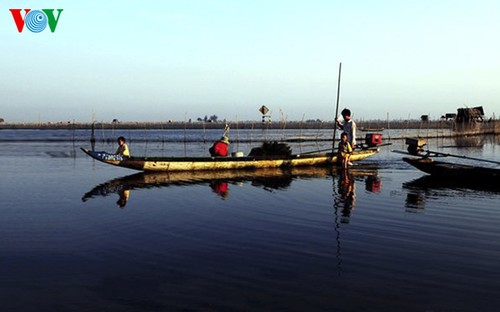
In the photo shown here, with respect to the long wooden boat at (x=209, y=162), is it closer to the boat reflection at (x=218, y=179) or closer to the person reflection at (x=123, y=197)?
the boat reflection at (x=218, y=179)

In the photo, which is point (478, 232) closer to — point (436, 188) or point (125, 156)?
point (436, 188)

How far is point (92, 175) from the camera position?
1839cm

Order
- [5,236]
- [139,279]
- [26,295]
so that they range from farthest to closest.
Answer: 1. [5,236]
2. [139,279]
3. [26,295]

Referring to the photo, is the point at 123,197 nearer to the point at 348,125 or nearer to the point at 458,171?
the point at 348,125

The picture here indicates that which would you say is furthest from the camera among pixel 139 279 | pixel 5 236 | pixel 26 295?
pixel 5 236

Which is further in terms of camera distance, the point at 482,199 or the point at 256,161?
the point at 256,161

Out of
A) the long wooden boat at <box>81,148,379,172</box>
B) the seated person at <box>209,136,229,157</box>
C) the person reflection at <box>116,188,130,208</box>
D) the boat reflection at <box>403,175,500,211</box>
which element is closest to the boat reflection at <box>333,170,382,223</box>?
the boat reflection at <box>403,175,500,211</box>

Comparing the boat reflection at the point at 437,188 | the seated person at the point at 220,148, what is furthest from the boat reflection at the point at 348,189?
the seated person at the point at 220,148

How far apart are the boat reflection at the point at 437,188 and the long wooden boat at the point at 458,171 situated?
154mm

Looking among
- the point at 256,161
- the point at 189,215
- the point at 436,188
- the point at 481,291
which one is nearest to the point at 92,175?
the point at 256,161

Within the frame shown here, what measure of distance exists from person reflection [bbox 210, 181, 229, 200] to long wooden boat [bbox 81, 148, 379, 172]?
310 cm

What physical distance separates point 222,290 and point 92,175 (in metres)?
14.3

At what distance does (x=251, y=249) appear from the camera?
7184 mm

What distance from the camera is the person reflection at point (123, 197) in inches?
452
